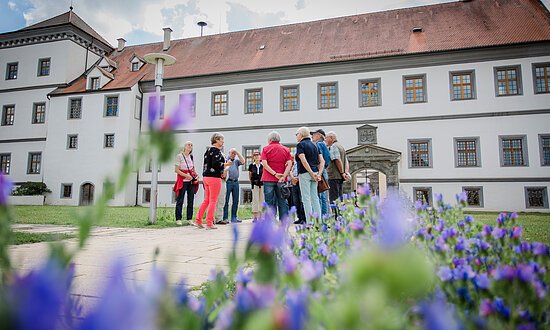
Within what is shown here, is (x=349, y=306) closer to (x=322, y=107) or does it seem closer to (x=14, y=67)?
(x=322, y=107)

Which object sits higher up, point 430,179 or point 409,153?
point 409,153

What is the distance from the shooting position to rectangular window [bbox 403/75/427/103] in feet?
64.3

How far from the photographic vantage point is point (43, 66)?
26.6m

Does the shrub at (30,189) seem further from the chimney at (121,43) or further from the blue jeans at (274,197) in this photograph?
the blue jeans at (274,197)

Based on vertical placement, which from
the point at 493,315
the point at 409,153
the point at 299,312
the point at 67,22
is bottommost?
the point at 493,315

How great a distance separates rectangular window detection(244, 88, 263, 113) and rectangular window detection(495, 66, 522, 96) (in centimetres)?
1284

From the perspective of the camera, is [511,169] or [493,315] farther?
[511,169]

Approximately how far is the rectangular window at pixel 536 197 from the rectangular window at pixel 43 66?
31018 millimetres

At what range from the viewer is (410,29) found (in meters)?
21.7

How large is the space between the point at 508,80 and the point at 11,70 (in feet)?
109

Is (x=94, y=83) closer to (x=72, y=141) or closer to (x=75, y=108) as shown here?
(x=75, y=108)

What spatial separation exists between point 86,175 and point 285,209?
20756mm

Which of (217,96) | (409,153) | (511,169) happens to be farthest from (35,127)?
(511,169)

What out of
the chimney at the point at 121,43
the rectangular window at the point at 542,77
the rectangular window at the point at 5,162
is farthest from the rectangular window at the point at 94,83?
the rectangular window at the point at 542,77
